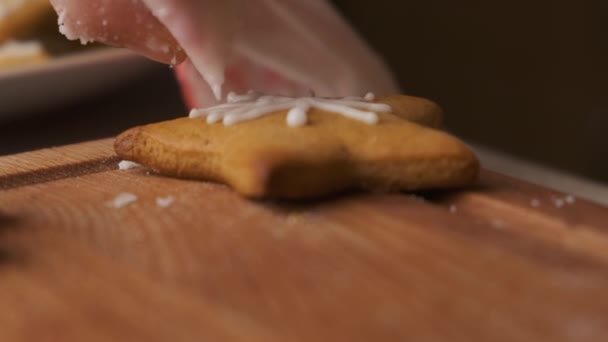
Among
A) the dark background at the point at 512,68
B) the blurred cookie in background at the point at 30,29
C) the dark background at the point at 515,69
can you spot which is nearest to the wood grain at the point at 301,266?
the blurred cookie in background at the point at 30,29

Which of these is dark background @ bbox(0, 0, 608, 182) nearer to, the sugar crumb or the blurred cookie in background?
the blurred cookie in background

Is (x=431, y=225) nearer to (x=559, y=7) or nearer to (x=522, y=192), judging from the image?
(x=522, y=192)

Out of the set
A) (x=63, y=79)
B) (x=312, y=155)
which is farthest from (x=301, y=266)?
(x=63, y=79)

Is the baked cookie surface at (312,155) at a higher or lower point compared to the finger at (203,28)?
lower

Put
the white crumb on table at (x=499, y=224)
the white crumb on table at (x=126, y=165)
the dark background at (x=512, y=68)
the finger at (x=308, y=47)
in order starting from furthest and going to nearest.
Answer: the dark background at (x=512, y=68), the finger at (x=308, y=47), the white crumb on table at (x=126, y=165), the white crumb on table at (x=499, y=224)

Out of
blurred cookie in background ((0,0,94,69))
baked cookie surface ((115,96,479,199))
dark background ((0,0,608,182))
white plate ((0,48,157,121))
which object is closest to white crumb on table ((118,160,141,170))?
baked cookie surface ((115,96,479,199))

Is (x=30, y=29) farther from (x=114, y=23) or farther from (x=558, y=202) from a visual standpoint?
(x=558, y=202)

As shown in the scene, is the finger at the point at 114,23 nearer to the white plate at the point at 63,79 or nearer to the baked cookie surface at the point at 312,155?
the baked cookie surface at the point at 312,155
